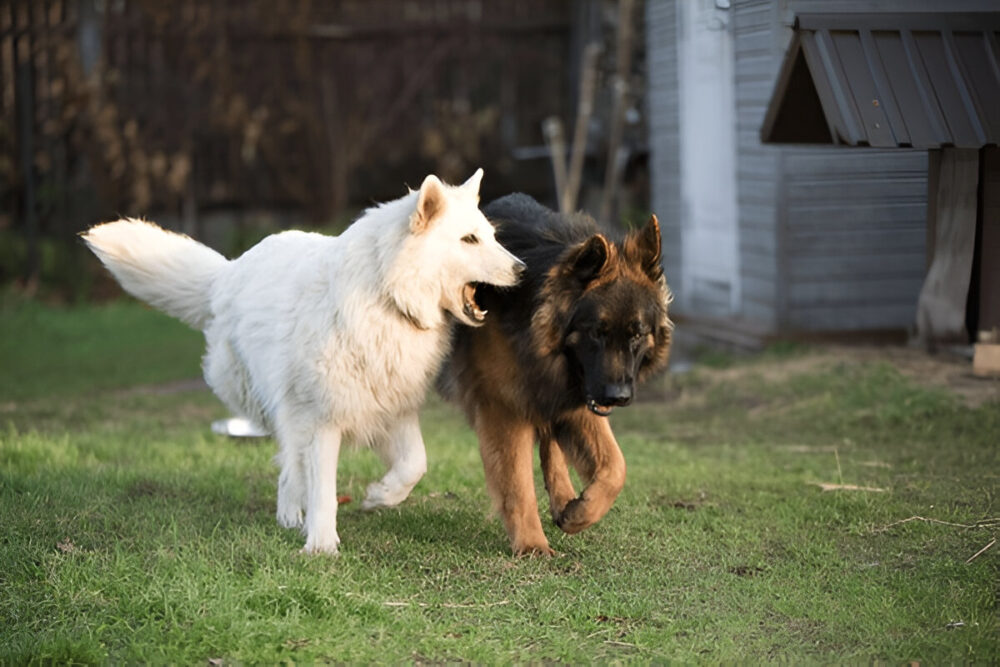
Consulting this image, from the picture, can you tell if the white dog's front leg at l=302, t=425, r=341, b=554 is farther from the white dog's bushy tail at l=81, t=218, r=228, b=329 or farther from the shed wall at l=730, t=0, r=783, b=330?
the shed wall at l=730, t=0, r=783, b=330

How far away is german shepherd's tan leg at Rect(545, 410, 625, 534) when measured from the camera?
491cm

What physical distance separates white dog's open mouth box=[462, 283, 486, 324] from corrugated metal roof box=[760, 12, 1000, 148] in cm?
243

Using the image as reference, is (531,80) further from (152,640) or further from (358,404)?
(152,640)

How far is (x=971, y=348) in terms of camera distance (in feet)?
27.6

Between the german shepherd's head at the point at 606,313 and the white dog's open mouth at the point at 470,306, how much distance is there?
24cm

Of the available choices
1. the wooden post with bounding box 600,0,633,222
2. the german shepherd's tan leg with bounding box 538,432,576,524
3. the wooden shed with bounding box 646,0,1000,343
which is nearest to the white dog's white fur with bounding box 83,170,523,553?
the german shepherd's tan leg with bounding box 538,432,576,524

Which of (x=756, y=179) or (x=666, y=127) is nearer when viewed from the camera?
(x=756, y=179)

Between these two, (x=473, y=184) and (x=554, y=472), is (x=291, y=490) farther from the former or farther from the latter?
(x=473, y=184)

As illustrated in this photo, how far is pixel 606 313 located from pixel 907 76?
2807 mm

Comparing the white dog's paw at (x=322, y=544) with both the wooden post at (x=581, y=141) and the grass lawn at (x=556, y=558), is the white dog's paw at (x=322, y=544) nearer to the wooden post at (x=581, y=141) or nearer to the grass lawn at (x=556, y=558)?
the grass lawn at (x=556, y=558)

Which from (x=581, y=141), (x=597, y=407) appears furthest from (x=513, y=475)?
(x=581, y=141)

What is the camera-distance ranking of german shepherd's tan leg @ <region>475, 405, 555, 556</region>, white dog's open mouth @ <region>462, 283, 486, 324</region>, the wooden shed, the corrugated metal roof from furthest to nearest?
the wooden shed, the corrugated metal roof, german shepherd's tan leg @ <region>475, 405, 555, 556</region>, white dog's open mouth @ <region>462, 283, 486, 324</region>

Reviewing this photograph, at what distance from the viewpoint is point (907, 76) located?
6488 mm

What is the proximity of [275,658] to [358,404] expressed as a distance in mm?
1332
